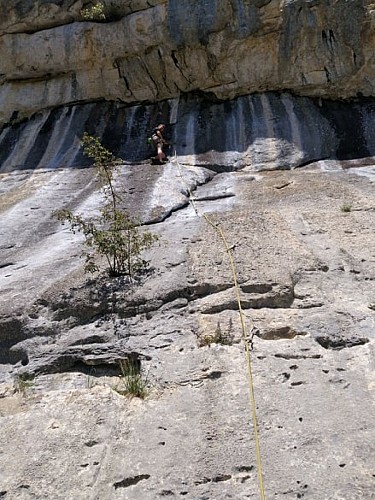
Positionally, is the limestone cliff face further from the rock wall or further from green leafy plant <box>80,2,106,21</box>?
the rock wall

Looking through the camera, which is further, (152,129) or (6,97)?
(6,97)

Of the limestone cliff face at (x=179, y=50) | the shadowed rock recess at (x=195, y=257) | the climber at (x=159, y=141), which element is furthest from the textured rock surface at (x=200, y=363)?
the limestone cliff face at (x=179, y=50)

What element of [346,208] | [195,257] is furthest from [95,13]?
[195,257]

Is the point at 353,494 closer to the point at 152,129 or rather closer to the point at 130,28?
the point at 152,129

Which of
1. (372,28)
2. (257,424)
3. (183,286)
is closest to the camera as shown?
(257,424)

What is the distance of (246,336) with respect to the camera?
18.8ft

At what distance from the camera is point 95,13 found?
57.3 ft

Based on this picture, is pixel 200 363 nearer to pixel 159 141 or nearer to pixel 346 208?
pixel 346 208

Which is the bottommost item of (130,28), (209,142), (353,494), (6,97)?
(353,494)

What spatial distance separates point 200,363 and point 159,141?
1072cm

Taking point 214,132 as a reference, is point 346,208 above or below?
below

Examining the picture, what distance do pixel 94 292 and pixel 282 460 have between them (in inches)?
146

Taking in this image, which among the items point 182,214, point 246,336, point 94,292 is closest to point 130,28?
point 182,214

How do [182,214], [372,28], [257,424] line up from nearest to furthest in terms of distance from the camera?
[257,424]
[182,214]
[372,28]
